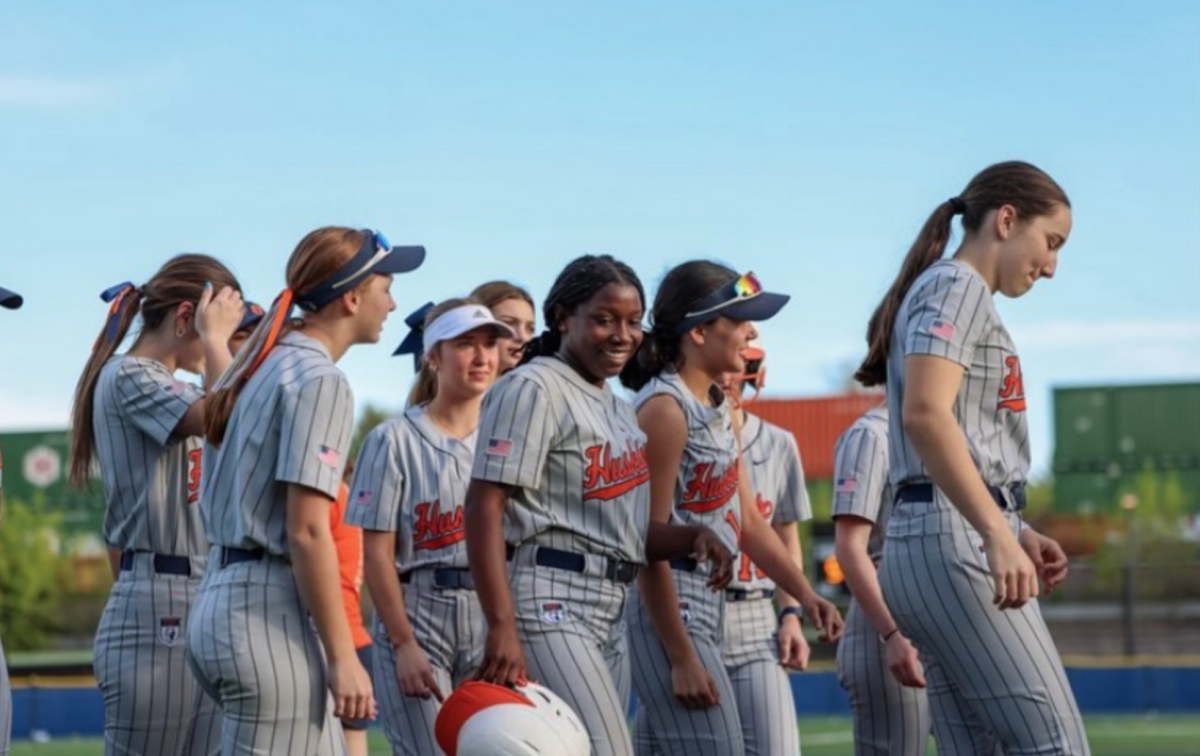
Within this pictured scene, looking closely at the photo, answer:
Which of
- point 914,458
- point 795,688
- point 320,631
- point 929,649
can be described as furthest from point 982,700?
point 795,688

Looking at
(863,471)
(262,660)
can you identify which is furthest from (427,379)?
(262,660)

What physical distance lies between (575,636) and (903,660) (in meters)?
1.96

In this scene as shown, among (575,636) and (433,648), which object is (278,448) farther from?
(433,648)

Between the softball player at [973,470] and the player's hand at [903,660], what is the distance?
130 centimetres

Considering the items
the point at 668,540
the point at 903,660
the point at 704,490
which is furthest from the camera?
the point at 903,660

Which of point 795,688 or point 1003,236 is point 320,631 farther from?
point 795,688

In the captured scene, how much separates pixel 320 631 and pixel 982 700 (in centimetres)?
169

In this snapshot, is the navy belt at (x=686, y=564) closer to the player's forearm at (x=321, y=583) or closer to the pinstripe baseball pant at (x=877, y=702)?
the pinstripe baseball pant at (x=877, y=702)

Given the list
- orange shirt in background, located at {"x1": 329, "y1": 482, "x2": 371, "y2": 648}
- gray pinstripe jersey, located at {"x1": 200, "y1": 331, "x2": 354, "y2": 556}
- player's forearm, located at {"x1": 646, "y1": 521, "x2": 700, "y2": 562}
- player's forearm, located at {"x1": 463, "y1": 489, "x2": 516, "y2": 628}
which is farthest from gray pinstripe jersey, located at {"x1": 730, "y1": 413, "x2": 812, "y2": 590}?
gray pinstripe jersey, located at {"x1": 200, "y1": 331, "x2": 354, "y2": 556}

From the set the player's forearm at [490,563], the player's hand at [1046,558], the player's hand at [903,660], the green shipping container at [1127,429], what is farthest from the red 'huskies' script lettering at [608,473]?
the green shipping container at [1127,429]

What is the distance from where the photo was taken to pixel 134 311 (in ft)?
20.5

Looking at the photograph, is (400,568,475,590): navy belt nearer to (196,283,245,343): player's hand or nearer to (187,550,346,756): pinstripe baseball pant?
(196,283,245,343): player's hand

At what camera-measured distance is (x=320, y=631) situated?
15.4ft

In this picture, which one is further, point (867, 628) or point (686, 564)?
point (867, 628)
